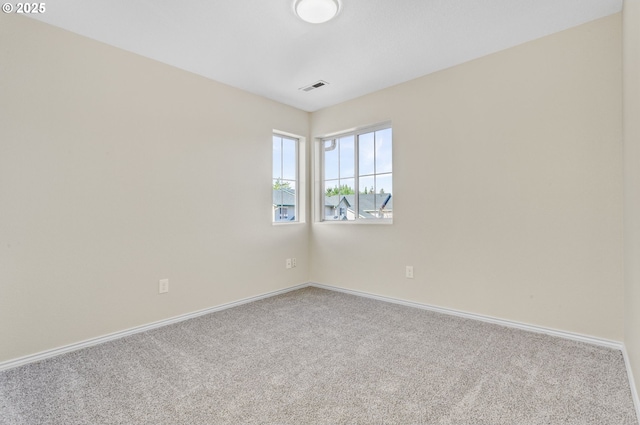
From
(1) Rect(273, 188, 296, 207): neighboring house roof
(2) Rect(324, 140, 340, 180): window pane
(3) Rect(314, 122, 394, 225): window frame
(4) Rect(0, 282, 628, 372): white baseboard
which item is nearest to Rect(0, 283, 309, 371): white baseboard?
(4) Rect(0, 282, 628, 372): white baseboard

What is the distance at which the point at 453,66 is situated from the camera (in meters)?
2.78

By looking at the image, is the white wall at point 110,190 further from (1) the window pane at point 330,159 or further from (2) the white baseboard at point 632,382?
(2) the white baseboard at point 632,382

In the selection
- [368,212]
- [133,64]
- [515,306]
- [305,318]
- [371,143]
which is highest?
[133,64]

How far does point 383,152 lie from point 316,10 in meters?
1.75

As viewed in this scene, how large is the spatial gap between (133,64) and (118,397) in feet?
7.88

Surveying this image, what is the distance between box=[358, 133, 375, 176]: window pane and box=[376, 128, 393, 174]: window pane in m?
0.07

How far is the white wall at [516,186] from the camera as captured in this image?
211cm

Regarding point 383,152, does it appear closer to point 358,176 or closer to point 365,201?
point 358,176

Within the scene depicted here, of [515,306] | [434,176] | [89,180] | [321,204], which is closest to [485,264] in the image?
[515,306]

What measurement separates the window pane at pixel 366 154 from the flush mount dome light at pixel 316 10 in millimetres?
1669

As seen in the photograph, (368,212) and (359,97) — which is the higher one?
(359,97)

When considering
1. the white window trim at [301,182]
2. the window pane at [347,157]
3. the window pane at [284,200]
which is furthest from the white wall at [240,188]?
the white window trim at [301,182]

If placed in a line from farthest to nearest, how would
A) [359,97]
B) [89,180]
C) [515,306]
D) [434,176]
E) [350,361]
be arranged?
1. [359,97]
2. [434,176]
3. [515,306]
4. [89,180]
5. [350,361]

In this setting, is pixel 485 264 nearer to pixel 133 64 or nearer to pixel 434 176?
pixel 434 176
